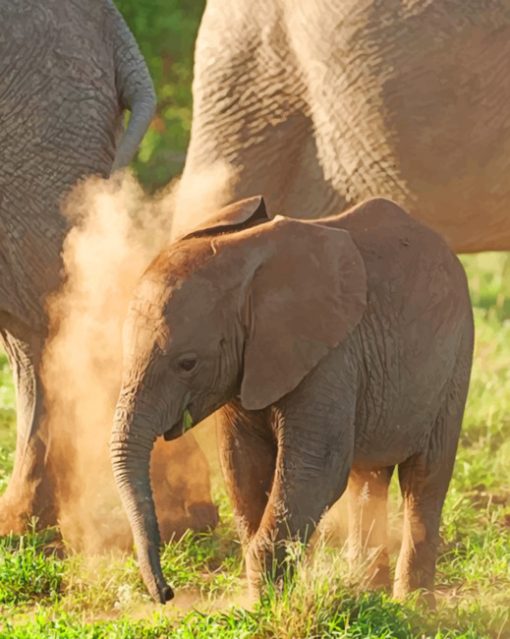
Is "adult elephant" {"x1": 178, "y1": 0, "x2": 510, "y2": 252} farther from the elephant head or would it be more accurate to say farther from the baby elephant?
the elephant head

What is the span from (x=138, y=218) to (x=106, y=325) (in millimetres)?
473

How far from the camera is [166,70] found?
12148mm

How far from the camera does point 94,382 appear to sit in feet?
19.7

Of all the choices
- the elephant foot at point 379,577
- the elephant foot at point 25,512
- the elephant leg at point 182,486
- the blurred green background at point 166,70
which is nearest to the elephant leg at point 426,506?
the elephant foot at point 379,577

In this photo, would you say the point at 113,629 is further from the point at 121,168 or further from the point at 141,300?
the point at 121,168

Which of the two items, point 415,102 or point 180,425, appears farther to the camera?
point 415,102

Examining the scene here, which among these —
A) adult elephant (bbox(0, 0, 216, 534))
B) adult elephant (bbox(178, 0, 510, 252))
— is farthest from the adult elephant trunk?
adult elephant (bbox(178, 0, 510, 252))

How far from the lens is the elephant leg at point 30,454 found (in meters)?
6.14

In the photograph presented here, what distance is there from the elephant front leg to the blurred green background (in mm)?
6384

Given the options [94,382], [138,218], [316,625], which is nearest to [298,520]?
[316,625]

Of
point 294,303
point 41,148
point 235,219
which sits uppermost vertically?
point 41,148

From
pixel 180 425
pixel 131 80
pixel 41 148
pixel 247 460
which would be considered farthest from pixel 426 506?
pixel 131 80

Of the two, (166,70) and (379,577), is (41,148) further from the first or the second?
(166,70)

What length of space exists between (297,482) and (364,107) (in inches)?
65.5
